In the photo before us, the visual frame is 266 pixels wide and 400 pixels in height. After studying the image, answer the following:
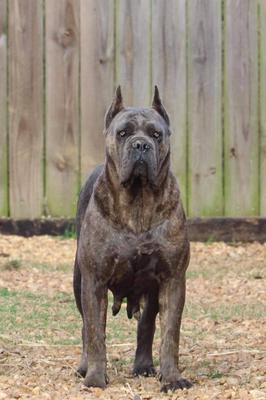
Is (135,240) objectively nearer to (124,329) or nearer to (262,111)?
(124,329)

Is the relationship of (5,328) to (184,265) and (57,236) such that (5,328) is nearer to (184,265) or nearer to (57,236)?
(184,265)

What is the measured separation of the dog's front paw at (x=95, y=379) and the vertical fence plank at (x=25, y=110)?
4.79m

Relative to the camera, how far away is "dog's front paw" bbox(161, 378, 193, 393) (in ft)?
19.6

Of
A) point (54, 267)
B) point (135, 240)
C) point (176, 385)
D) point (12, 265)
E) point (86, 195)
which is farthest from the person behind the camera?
point (54, 267)

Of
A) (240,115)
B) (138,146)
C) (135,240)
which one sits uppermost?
(138,146)

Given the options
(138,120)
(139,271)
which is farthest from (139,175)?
(139,271)

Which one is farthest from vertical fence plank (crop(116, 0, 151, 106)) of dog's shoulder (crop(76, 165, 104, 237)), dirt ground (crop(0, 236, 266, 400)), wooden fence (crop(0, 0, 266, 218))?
dog's shoulder (crop(76, 165, 104, 237))

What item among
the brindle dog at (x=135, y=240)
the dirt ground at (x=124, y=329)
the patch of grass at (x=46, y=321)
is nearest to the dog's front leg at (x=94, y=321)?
the brindle dog at (x=135, y=240)

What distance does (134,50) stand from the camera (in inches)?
423

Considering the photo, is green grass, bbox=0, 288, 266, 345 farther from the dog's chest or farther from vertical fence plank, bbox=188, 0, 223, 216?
vertical fence plank, bbox=188, 0, 223, 216

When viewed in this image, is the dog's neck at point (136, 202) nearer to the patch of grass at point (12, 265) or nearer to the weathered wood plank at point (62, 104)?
the patch of grass at point (12, 265)

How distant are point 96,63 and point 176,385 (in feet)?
17.1

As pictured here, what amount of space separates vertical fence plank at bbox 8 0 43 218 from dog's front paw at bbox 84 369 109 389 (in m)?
4.79

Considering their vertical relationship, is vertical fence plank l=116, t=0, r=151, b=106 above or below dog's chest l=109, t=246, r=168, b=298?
above
